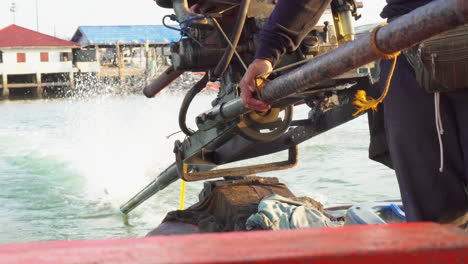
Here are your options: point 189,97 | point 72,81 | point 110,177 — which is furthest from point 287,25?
point 72,81

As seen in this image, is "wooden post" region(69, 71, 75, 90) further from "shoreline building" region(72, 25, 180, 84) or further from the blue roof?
the blue roof

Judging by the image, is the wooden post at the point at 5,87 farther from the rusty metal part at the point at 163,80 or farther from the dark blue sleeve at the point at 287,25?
the dark blue sleeve at the point at 287,25

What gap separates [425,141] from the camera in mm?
2453

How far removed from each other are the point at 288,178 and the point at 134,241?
856 cm

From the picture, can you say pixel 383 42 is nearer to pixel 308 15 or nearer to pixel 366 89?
pixel 308 15

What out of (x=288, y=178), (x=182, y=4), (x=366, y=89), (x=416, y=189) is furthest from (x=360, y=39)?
(x=288, y=178)

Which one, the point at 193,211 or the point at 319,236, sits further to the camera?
the point at 193,211

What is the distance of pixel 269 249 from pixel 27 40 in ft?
168

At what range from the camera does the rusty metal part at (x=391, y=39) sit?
159 centimetres

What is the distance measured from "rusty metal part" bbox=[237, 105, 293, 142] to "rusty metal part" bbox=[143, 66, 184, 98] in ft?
2.22

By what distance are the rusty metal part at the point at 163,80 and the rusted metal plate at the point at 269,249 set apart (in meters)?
3.20

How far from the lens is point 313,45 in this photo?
391cm

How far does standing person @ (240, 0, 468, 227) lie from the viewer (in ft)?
7.76

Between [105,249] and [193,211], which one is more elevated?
[105,249]
